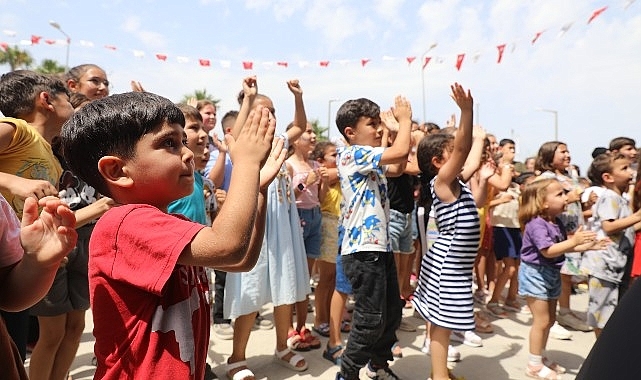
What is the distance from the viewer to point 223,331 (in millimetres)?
4441

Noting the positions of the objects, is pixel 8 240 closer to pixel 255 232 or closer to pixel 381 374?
pixel 255 232

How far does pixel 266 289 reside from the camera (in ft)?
11.6

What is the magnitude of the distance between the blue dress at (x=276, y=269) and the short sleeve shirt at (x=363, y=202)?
437 mm

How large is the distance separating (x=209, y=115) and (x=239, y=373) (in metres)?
2.54

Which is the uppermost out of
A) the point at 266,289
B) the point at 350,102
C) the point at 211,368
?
the point at 350,102

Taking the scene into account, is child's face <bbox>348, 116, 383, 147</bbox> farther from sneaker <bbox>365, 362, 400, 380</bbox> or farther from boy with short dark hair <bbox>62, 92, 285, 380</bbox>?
boy with short dark hair <bbox>62, 92, 285, 380</bbox>

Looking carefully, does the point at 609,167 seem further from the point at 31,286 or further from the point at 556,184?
the point at 31,286

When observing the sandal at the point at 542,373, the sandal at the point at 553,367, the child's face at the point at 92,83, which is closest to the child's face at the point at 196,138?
the child's face at the point at 92,83

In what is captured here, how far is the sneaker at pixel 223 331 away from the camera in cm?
439

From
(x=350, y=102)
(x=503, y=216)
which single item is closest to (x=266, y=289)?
(x=350, y=102)

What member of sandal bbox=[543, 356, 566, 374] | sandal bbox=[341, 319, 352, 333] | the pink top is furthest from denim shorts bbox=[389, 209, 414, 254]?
the pink top

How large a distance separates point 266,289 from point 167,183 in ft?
7.23

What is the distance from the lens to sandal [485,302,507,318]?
17.5ft

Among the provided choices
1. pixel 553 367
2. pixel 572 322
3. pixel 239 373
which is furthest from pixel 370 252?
pixel 572 322
